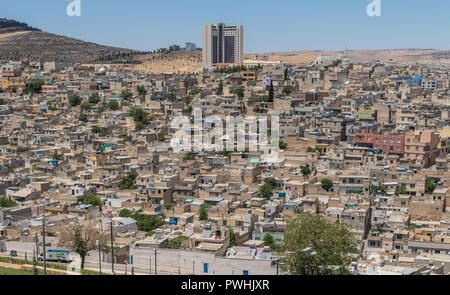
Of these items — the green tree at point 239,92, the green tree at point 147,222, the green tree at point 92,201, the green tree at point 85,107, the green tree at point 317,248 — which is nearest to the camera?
the green tree at point 317,248

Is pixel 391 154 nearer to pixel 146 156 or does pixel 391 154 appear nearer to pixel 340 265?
pixel 146 156

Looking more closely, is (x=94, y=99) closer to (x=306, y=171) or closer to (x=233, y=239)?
(x=306, y=171)

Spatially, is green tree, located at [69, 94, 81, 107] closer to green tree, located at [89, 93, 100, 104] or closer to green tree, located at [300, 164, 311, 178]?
green tree, located at [89, 93, 100, 104]

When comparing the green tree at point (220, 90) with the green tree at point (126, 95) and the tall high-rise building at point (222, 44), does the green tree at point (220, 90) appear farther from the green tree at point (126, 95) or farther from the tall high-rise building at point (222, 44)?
the tall high-rise building at point (222, 44)

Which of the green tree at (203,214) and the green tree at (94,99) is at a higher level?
the green tree at (94,99)

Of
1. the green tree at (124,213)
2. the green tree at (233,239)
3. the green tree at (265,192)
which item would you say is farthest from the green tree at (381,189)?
the green tree at (124,213)
